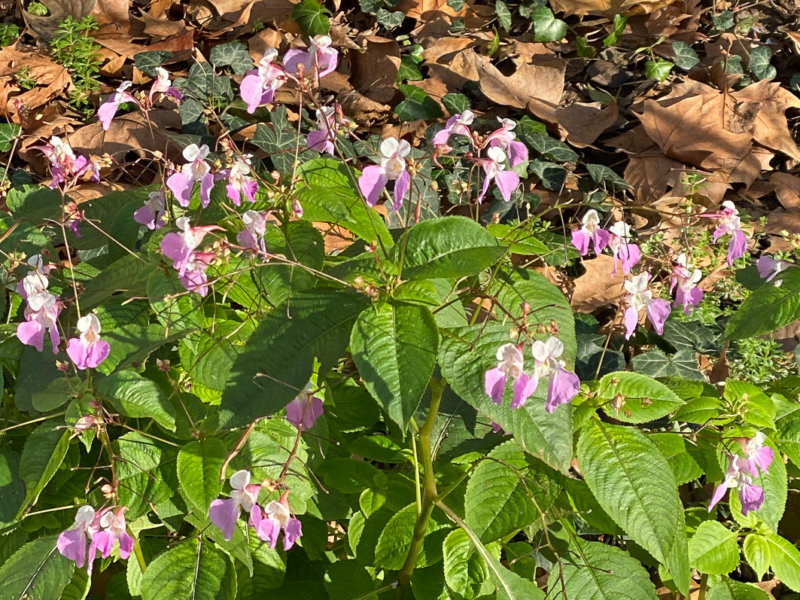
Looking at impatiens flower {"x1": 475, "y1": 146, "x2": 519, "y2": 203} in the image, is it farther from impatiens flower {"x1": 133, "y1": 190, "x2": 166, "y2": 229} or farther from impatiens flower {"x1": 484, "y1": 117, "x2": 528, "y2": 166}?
impatiens flower {"x1": 133, "y1": 190, "x2": 166, "y2": 229}

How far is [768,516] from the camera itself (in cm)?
162

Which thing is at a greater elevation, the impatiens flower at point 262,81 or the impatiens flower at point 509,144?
the impatiens flower at point 262,81

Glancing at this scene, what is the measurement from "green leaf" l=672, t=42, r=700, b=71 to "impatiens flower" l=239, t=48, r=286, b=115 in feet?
8.76

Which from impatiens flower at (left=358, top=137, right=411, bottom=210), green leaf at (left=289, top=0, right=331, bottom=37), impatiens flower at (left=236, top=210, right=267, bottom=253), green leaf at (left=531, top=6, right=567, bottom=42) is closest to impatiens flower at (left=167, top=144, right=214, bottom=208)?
impatiens flower at (left=236, top=210, right=267, bottom=253)

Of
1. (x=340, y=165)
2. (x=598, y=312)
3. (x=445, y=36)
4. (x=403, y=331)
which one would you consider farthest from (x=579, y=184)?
(x=403, y=331)

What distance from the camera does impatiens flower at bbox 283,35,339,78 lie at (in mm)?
1626

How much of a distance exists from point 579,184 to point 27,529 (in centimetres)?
234

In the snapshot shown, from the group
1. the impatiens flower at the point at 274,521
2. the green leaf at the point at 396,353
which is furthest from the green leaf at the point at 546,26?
the impatiens flower at the point at 274,521

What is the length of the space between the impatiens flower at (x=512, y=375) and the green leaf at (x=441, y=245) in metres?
0.21

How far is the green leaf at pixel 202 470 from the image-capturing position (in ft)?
4.75

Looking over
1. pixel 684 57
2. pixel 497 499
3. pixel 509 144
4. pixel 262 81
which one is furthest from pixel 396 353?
pixel 684 57

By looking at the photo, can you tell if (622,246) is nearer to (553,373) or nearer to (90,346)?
(553,373)

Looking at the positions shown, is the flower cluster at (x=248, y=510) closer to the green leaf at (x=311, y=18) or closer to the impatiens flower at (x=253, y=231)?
the impatiens flower at (x=253, y=231)

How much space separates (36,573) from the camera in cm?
151
